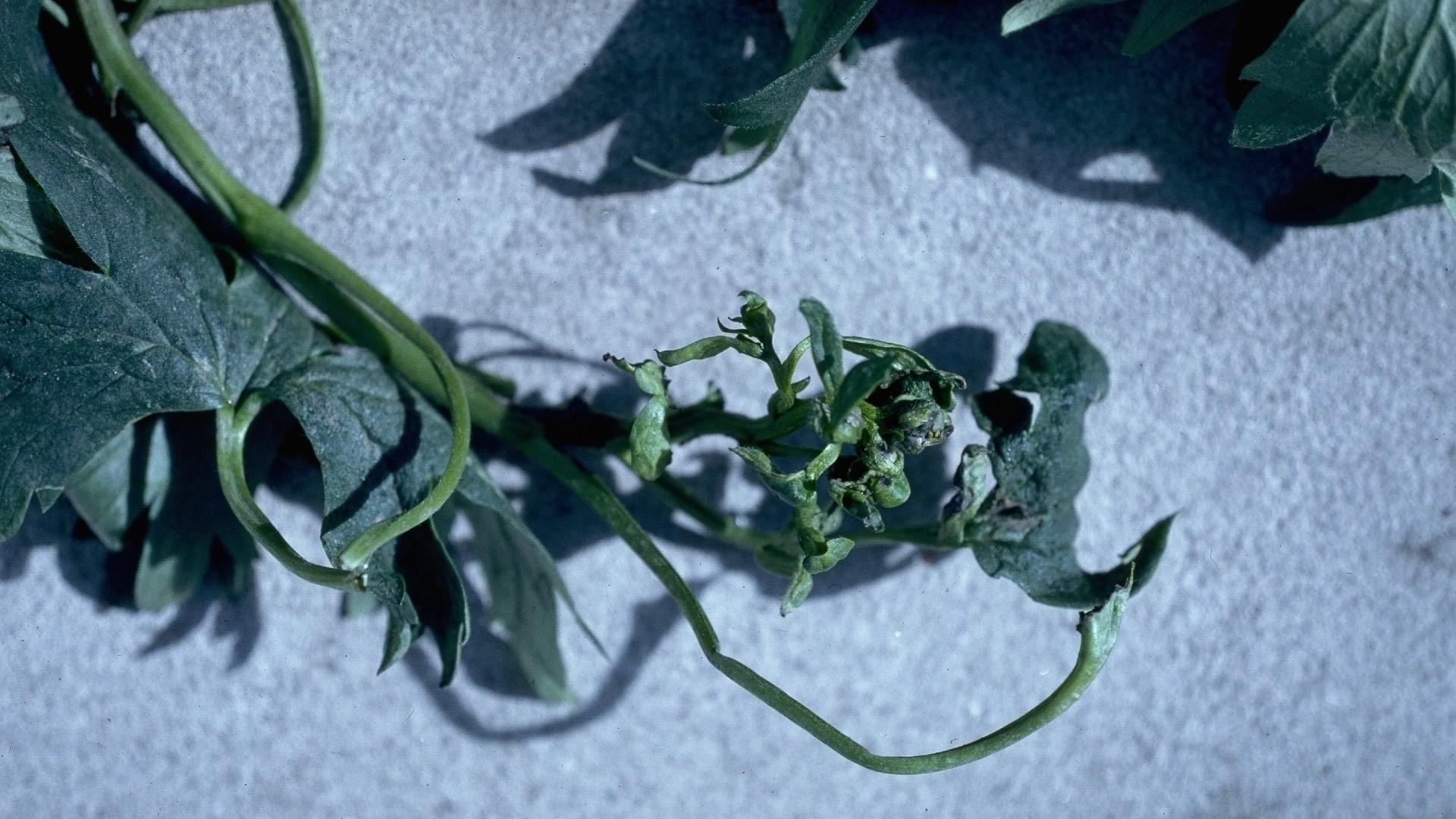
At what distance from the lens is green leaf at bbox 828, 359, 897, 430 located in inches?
15.3

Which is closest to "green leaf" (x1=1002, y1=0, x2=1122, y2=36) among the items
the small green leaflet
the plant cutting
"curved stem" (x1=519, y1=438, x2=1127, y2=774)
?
the small green leaflet

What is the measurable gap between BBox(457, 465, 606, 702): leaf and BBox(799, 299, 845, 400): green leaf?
0.21m

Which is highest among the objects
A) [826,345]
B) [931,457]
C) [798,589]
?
[826,345]

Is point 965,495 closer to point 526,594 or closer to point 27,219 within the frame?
point 526,594

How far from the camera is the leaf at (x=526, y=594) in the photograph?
0.60 meters

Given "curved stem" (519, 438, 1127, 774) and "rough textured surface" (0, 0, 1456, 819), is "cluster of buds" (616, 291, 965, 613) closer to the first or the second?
"curved stem" (519, 438, 1127, 774)

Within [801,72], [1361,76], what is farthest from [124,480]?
[1361,76]

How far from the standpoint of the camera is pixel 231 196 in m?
0.58

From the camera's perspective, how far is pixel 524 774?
68cm

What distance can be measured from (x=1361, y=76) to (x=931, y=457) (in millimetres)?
290

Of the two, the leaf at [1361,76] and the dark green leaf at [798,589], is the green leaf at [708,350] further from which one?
the leaf at [1361,76]

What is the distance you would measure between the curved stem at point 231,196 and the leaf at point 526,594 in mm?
63

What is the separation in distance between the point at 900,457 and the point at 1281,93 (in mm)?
269

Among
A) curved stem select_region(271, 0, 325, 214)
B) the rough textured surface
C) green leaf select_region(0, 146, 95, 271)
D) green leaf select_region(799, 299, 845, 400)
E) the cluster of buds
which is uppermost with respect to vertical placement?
green leaf select_region(0, 146, 95, 271)
